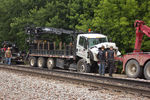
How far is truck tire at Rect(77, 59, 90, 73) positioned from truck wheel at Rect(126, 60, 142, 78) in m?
3.48

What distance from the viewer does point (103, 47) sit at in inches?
647

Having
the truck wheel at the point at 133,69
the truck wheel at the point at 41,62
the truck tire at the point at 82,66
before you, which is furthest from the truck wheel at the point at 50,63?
the truck wheel at the point at 133,69

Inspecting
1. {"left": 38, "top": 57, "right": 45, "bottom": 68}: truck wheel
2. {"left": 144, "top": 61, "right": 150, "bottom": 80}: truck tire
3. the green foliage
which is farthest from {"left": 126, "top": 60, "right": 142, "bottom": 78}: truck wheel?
{"left": 38, "top": 57, "right": 45, "bottom": 68}: truck wheel

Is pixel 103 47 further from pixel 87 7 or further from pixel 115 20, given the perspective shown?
pixel 87 7

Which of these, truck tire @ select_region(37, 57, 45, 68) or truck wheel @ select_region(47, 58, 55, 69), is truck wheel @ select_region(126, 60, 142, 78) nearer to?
truck wheel @ select_region(47, 58, 55, 69)

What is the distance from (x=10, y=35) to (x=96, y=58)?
2735cm

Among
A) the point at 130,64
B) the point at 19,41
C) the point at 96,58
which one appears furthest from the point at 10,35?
the point at 130,64

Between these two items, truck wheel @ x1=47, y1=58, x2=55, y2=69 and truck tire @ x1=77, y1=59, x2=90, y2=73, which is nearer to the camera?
truck tire @ x1=77, y1=59, x2=90, y2=73

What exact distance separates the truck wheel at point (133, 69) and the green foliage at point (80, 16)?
6043mm

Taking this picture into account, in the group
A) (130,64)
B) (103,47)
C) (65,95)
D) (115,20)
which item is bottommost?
(65,95)

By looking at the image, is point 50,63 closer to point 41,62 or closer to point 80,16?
point 41,62

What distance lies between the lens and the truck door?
728 inches

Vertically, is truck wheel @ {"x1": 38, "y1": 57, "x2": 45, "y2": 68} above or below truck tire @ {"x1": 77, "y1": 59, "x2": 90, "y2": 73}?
above

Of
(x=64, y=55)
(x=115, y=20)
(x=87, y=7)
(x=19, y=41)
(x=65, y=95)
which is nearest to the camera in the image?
(x=65, y=95)
